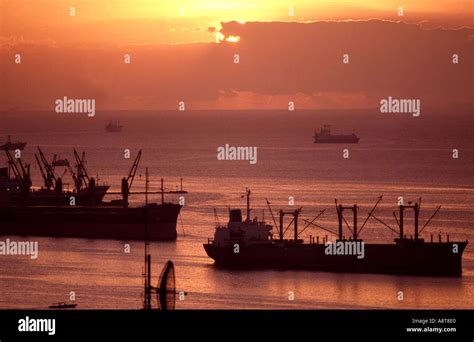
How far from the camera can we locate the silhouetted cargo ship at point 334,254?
5647cm

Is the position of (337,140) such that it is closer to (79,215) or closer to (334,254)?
(79,215)

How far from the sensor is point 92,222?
74812 millimetres

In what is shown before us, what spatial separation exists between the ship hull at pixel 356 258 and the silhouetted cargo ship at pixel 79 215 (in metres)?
12.9

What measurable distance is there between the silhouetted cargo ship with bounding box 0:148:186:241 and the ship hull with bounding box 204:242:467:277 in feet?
42.4

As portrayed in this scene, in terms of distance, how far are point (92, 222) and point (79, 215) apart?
1848 millimetres

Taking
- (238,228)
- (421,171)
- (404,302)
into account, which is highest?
(421,171)

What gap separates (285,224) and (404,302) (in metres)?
27.5

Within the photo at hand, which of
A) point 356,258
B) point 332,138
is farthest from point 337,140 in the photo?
point 356,258

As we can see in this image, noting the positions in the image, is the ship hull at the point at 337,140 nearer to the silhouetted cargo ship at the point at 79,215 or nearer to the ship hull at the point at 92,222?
the silhouetted cargo ship at the point at 79,215

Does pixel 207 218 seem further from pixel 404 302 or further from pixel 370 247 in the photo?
pixel 404 302

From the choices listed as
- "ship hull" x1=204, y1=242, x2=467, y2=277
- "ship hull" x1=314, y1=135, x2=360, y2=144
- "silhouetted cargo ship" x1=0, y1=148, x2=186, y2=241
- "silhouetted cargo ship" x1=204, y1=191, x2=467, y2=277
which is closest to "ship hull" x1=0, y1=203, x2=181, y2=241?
"silhouetted cargo ship" x1=0, y1=148, x2=186, y2=241

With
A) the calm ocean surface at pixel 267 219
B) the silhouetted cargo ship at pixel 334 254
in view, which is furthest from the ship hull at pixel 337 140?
the silhouetted cargo ship at pixel 334 254
